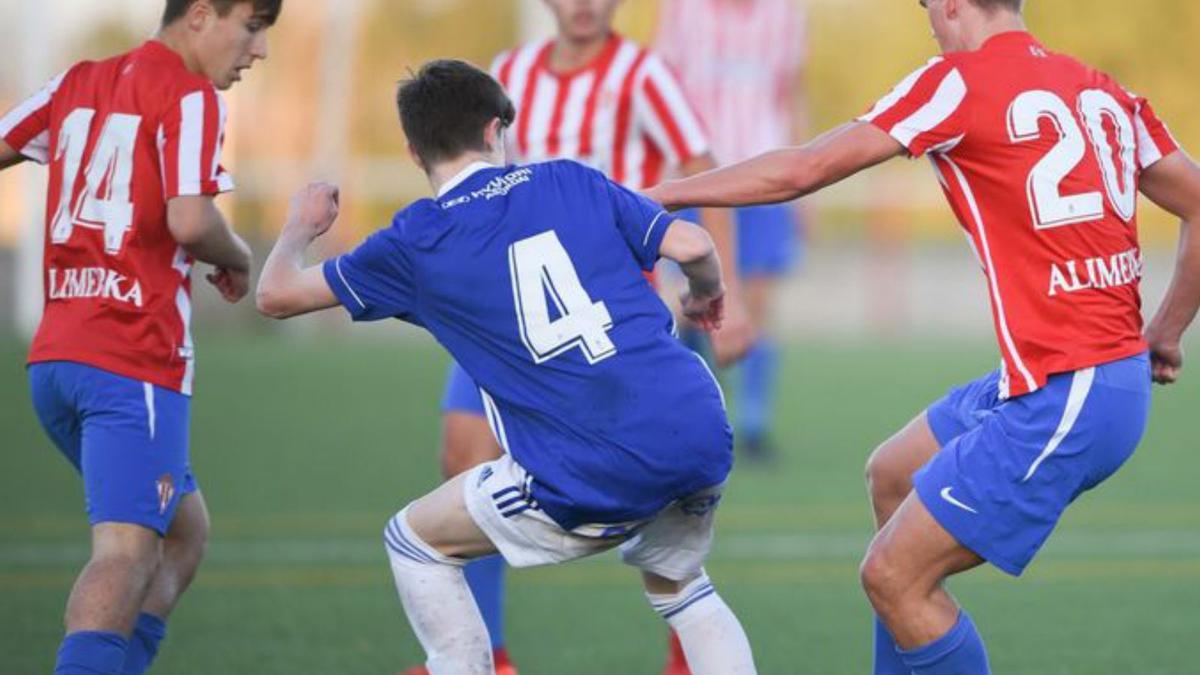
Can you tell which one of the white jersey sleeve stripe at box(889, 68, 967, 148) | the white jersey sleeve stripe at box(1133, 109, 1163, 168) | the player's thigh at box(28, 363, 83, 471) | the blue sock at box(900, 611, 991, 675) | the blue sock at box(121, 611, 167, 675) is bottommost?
the blue sock at box(900, 611, 991, 675)

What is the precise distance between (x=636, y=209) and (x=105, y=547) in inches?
55.1

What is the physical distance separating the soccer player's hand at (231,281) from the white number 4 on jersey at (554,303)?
918mm

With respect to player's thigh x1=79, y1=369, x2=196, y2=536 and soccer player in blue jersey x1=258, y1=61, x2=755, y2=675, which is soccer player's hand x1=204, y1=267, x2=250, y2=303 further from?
soccer player in blue jersey x1=258, y1=61, x2=755, y2=675

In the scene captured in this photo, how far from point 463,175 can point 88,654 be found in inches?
51.3

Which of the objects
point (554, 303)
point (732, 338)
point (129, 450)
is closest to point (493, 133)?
point (554, 303)

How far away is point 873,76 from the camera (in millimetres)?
23562

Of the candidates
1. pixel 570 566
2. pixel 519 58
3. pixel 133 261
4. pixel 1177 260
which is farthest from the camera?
pixel 570 566

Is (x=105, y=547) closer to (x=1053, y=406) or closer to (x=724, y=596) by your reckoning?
(x=1053, y=406)

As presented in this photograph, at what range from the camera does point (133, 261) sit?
4449 mm

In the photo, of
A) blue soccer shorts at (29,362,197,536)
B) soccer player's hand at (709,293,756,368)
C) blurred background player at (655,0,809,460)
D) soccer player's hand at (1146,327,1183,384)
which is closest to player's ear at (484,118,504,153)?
blue soccer shorts at (29,362,197,536)

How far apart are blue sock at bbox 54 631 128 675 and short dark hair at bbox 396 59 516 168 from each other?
1.24 metres

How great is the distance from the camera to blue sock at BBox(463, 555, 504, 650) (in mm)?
5301

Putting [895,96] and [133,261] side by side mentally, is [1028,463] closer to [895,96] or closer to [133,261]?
[895,96]

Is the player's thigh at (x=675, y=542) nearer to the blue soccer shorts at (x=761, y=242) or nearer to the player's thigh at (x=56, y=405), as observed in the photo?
the player's thigh at (x=56, y=405)
